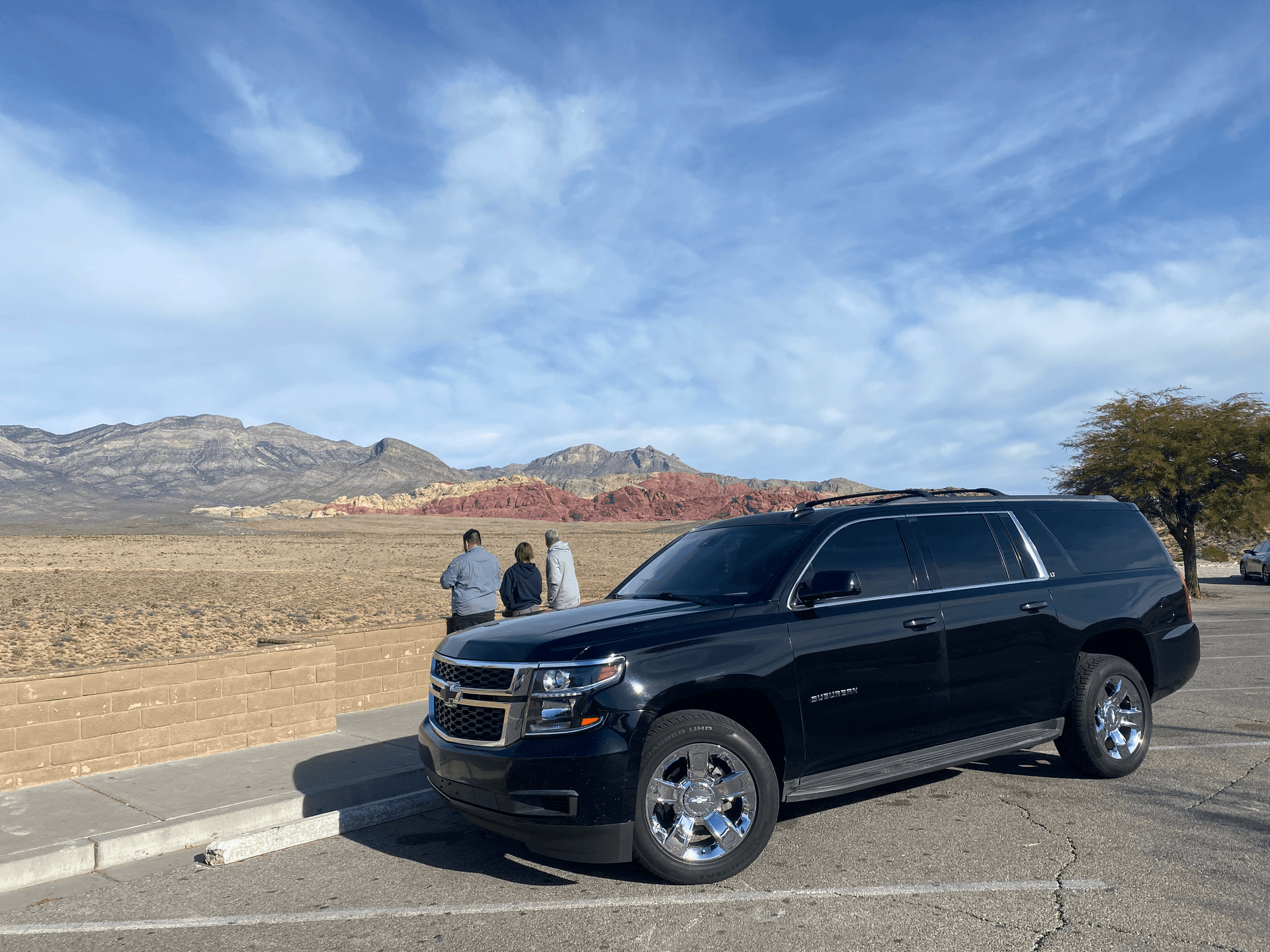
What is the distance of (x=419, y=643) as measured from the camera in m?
10.1

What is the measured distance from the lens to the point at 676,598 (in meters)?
5.66

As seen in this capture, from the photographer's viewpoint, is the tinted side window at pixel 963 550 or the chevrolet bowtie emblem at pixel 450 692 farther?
the tinted side window at pixel 963 550

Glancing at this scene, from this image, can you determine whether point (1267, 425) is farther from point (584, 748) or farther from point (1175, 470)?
point (584, 748)

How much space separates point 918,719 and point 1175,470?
24.0 meters

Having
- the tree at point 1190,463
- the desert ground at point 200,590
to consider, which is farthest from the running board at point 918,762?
the tree at point 1190,463

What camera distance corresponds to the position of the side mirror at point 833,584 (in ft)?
16.5

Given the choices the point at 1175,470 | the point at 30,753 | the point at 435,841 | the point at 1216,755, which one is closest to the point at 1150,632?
the point at 1216,755

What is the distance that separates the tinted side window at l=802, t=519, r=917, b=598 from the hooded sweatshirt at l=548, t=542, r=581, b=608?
4704 millimetres

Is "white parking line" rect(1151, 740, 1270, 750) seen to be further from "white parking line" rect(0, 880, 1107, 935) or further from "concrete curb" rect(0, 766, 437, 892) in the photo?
"concrete curb" rect(0, 766, 437, 892)

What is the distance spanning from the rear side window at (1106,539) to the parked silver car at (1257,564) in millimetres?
27916

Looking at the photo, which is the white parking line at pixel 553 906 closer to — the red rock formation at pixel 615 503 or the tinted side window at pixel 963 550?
the tinted side window at pixel 963 550

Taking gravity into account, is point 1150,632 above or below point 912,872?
above

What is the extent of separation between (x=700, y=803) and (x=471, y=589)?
5.24m

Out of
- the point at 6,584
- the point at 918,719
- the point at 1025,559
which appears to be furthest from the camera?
the point at 6,584
